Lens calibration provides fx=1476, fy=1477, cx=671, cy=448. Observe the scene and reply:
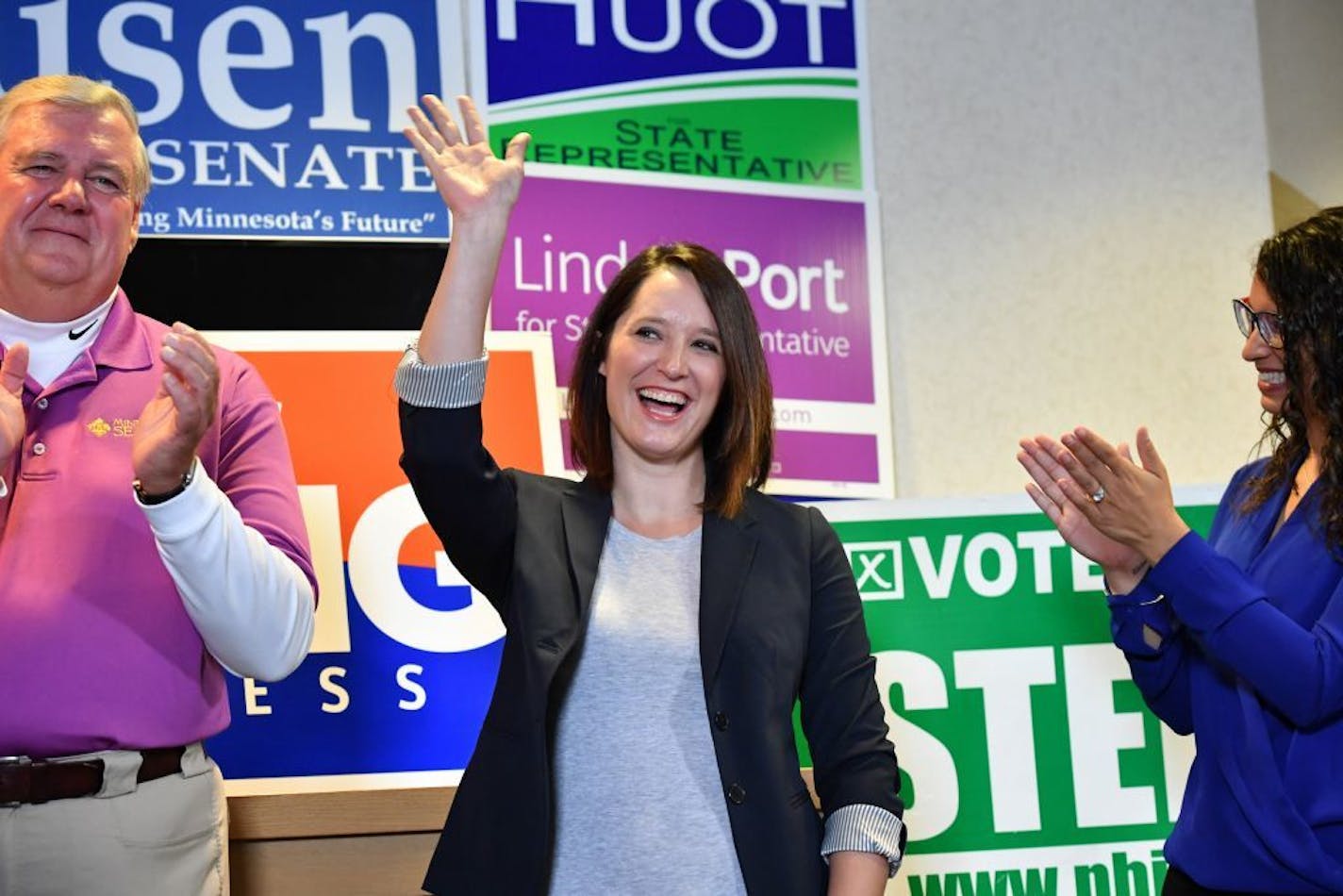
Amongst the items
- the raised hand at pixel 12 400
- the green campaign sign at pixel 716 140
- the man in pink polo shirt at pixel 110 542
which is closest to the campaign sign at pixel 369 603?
the green campaign sign at pixel 716 140

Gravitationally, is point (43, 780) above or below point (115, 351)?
below

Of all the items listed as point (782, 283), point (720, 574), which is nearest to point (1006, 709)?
point (782, 283)

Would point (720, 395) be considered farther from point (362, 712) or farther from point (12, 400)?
point (362, 712)

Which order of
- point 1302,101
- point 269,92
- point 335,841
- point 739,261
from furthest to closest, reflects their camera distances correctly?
point 1302,101 < point 739,261 < point 269,92 < point 335,841

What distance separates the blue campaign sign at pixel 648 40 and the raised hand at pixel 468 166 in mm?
1681

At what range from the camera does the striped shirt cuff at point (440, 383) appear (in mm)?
1664

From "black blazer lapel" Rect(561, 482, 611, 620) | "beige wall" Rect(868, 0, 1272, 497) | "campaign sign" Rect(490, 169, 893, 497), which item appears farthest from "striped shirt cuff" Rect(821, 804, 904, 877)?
"beige wall" Rect(868, 0, 1272, 497)

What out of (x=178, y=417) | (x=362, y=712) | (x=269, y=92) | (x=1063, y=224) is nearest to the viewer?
(x=178, y=417)

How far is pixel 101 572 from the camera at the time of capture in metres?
1.76

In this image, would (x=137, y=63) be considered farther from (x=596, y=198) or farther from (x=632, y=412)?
(x=632, y=412)

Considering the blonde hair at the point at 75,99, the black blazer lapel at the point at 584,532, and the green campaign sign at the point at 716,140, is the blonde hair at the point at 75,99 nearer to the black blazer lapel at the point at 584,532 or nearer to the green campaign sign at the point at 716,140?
the black blazer lapel at the point at 584,532

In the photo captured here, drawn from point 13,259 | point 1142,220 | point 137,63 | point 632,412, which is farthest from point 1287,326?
point 137,63

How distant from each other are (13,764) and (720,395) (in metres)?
0.97

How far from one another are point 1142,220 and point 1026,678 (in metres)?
1.40
